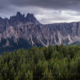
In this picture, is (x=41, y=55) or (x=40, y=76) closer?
(x=40, y=76)

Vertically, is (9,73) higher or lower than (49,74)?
lower

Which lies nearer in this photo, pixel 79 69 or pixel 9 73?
pixel 79 69

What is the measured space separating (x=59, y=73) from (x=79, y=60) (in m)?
16.9

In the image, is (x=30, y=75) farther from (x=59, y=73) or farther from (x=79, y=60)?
(x=79, y=60)

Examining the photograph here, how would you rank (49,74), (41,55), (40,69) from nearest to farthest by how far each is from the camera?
1. (49,74)
2. (40,69)
3. (41,55)

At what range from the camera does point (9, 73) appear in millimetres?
67250

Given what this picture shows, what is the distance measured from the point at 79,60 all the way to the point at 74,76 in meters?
12.3

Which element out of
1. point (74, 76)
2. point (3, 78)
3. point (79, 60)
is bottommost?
point (3, 78)

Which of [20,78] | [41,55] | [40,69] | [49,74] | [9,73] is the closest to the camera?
[49,74]

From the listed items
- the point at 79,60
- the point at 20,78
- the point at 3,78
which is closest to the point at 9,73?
the point at 3,78

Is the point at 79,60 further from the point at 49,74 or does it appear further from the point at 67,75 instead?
the point at 49,74

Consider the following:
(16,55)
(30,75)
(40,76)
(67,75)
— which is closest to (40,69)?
(40,76)

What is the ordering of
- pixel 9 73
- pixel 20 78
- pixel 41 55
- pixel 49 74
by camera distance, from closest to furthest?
pixel 49 74 → pixel 20 78 → pixel 9 73 → pixel 41 55

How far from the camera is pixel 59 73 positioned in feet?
174
